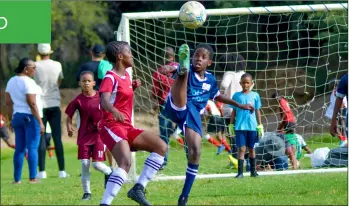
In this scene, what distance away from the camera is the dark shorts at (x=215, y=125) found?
644 inches

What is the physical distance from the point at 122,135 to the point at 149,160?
1.42ft

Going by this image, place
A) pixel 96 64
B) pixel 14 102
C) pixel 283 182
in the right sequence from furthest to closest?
pixel 14 102 < pixel 96 64 < pixel 283 182

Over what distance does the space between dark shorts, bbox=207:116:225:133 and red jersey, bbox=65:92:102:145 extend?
16.5ft

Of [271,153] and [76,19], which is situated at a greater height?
[76,19]

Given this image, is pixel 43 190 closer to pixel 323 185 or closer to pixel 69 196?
pixel 69 196

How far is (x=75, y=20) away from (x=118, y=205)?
21.5m

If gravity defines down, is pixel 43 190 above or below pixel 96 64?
below

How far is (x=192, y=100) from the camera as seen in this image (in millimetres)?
10711

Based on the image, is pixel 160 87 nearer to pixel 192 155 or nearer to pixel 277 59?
pixel 277 59

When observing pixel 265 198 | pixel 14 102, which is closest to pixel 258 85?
pixel 14 102

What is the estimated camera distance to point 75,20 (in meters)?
31.3

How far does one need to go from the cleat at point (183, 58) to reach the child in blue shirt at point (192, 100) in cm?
17

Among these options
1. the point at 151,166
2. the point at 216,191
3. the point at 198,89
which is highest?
the point at 198,89

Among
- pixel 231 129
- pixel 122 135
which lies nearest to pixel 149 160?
pixel 122 135
